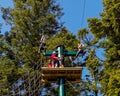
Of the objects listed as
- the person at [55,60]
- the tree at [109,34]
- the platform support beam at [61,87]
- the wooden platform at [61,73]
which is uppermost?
the tree at [109,34]

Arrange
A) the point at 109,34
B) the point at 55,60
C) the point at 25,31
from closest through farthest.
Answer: the point at 55,60, the point at 109,34, the point at 25,31

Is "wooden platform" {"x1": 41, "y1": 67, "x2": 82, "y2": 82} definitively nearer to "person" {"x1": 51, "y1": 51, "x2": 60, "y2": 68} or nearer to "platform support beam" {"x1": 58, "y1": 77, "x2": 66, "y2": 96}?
"platform support beam" {"x1": 58, "y1": 77, "x2": 66, "y2": 96}

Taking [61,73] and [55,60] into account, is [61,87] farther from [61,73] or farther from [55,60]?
[55,60]

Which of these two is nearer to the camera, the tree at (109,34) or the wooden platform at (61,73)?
the wooden platform at (61,73)

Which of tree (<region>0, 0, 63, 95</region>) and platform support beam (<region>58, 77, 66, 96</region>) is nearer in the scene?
platform support beam (<region>58, 77, 66, 96</region>)

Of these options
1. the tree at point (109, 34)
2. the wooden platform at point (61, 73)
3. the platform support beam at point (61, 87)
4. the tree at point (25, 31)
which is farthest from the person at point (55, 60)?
the tree at point (25, 31)

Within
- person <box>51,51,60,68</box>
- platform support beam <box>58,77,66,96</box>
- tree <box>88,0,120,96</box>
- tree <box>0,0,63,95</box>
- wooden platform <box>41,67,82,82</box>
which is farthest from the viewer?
tree <box>0,0,63,95</box>

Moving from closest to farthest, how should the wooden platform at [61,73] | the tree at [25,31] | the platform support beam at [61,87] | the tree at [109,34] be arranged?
the wooden platform at [61,73], the platform support beam at [61,87], the tree at [109,34], the tree at [25,31]

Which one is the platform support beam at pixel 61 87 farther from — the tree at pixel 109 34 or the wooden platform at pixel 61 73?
the tree at pixel 109 34

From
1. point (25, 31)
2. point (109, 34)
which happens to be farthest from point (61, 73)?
point (25, 31)

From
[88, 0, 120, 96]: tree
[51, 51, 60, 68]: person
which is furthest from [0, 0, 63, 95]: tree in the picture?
[51, 51, 60, 68]: person

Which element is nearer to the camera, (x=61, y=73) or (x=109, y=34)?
(x=61, y=73)

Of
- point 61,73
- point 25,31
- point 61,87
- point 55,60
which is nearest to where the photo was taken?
point 61,73

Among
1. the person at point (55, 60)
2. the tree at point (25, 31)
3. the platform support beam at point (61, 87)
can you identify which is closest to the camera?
the platform support beam at point (61, 87)
